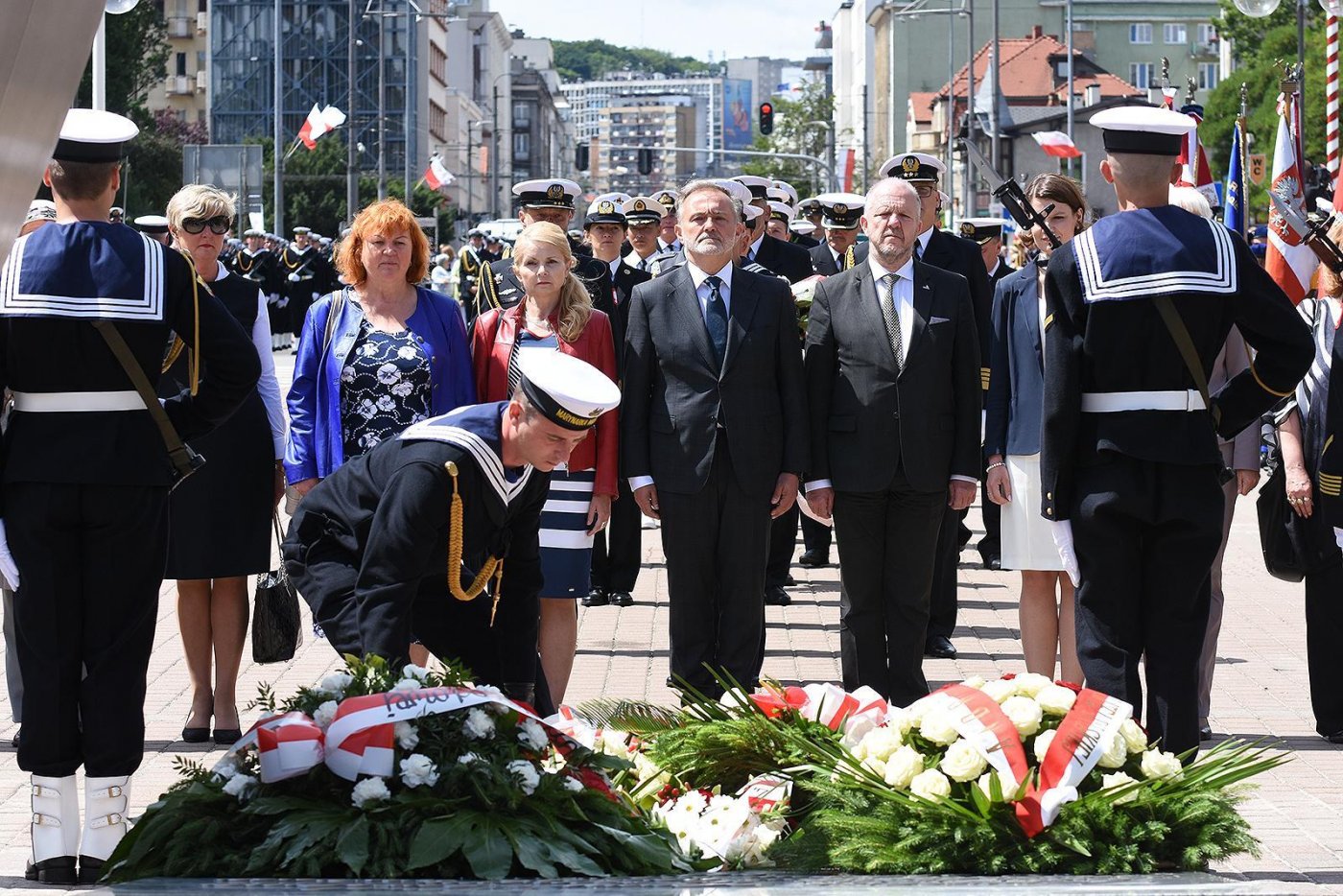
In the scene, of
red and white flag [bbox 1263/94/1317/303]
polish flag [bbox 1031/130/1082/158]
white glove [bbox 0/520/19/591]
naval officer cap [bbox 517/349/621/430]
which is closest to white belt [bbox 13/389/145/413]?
white glove [bbox 0/520/19/591]

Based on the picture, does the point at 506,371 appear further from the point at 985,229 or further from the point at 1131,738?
the point at 985,229

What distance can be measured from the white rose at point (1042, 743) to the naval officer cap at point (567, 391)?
1.28 metres

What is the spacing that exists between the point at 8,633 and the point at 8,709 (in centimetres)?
209

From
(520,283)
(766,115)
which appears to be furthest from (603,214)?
(766,115)

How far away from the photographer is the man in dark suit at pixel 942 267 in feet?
31.3

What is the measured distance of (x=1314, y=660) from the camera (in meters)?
7.75

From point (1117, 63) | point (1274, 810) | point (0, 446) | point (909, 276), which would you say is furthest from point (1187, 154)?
point (1117, 63)

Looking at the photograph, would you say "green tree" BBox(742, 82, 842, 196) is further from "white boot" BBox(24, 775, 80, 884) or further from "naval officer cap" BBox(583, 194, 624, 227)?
"white boot" BBox(24, 775, 80, 884)

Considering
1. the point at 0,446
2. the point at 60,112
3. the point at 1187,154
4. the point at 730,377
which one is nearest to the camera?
the point at 60,112

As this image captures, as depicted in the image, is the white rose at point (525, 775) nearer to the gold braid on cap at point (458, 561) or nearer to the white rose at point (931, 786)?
the white rose at point (931, 786)

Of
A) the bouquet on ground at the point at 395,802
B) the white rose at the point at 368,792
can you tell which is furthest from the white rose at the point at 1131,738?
the white rose at the point at 368,792

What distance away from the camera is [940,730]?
4324 mm

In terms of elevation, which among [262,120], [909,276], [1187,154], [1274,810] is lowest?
[1274,810]

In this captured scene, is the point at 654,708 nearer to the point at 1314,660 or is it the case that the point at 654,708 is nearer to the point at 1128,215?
the point at 1128,215
